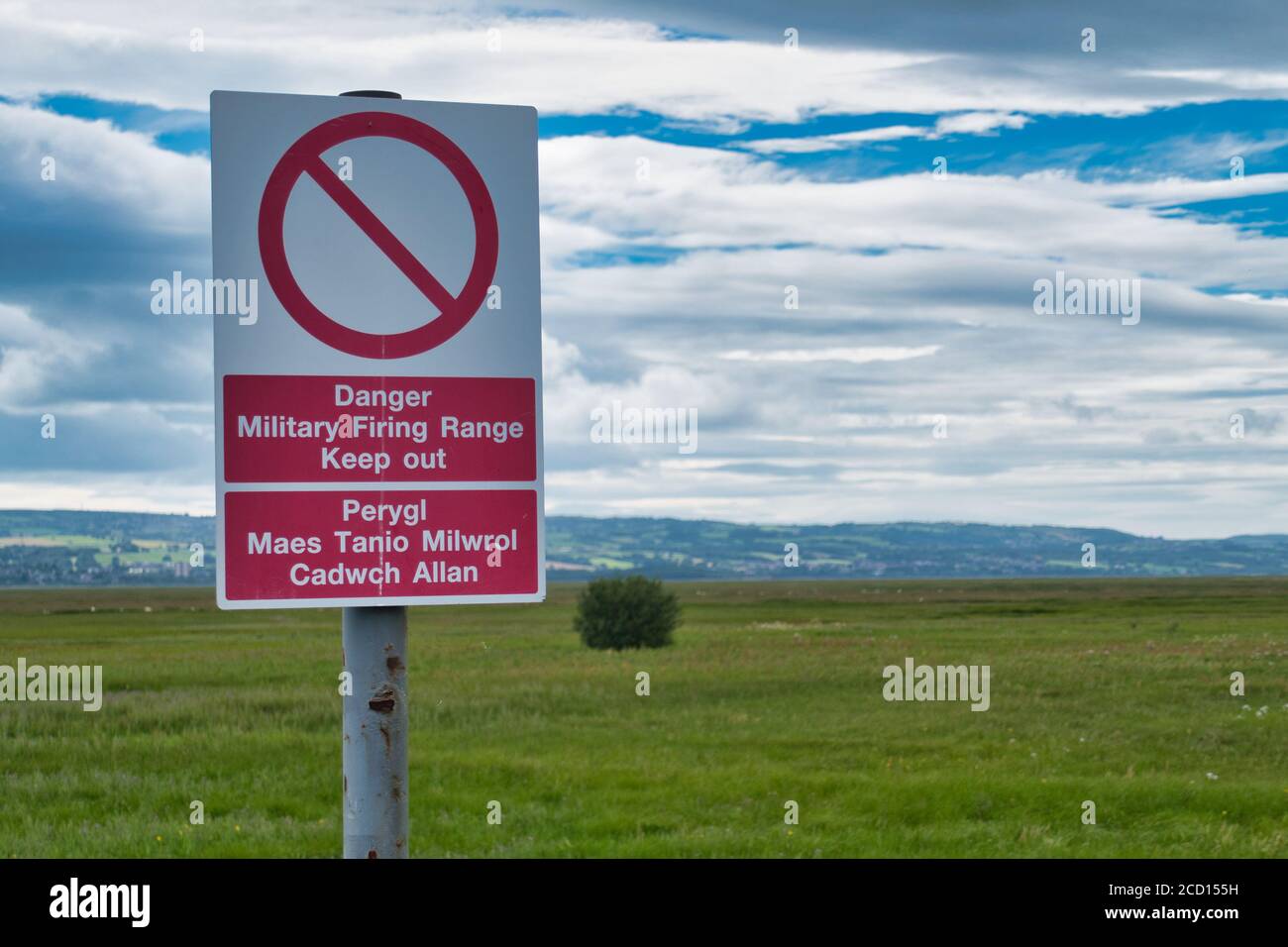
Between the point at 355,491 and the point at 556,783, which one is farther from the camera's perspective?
the point at 556,783

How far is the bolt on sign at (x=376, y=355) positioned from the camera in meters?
4.81

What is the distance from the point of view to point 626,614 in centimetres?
4784

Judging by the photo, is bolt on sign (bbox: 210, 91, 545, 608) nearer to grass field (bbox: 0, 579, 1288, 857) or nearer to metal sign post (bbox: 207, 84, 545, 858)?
metal sign post (bbox: 207, 84, 545, 858)

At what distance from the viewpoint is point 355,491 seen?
15.9 ft

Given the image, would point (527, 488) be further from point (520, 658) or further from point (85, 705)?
point (520, 658)

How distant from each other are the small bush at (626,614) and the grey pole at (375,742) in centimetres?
4290

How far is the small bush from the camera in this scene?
156 feet

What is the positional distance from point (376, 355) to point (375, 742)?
5.05 ft

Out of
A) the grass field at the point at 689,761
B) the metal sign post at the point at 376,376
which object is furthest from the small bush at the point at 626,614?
the metal sign post at the point at 376,376

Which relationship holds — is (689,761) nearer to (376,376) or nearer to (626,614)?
(376,376)

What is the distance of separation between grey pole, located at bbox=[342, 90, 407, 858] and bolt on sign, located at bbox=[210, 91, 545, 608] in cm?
19
